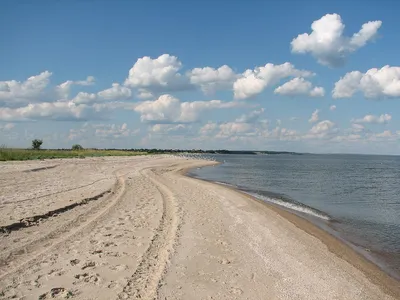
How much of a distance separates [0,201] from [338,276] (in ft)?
42.9

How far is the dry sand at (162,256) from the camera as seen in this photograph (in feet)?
23.8

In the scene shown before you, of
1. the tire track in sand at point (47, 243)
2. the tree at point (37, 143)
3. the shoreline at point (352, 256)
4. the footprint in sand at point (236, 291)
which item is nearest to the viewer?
the footprint in sand at point (236, 291)

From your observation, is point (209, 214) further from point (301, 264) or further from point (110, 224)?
point (301, 264)

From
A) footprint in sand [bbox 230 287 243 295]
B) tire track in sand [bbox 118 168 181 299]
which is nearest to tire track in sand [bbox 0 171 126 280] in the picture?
tire track in sand [bbox 118 168 181 299]

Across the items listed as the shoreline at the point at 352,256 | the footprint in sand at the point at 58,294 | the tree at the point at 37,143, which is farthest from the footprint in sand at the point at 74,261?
the tree at the point at 37,143

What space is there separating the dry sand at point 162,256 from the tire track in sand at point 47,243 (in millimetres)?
27

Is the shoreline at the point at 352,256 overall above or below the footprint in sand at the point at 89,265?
below

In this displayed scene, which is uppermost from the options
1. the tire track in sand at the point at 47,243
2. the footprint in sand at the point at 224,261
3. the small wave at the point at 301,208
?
the tire track in sand at the point at 47,243

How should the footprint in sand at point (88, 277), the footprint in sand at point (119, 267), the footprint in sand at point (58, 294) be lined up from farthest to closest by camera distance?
the footprint in sand at point (119, 267)
the footprint in sand at point (88, 277)
the footprint in sand at point (58, 294)

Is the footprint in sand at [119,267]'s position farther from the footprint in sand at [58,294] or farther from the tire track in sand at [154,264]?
the footprint in sand at [58,294]

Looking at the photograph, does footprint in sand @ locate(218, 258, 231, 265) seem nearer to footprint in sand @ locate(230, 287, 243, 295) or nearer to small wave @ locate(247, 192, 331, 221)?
footprint in sand @ locate(230, 287, 243, 295)

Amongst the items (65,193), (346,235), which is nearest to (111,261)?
(65,193)

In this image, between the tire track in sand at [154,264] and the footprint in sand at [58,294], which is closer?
the footprint in sand at [58,294]

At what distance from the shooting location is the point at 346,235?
1600cm
